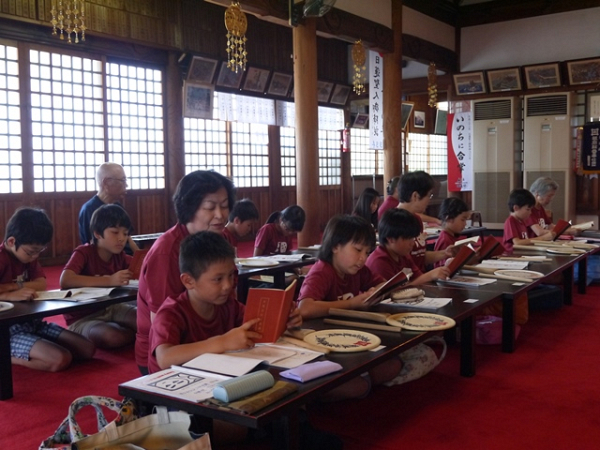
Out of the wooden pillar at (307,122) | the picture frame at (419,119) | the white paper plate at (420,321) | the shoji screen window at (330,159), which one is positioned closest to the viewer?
the white paper plate at (420,321)

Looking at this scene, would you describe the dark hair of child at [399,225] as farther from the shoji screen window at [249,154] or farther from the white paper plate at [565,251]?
the shoji screen window at [249,154]

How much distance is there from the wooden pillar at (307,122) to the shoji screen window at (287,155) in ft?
15.9

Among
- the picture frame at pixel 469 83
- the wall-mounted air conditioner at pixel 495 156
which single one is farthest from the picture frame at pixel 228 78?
the wall-mounted air conditioner at pixel 495 156

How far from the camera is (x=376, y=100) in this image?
8398 millimetres

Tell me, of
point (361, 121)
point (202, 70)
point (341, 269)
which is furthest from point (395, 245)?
point (361, 121)

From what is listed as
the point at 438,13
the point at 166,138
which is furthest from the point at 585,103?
the point at 166,138

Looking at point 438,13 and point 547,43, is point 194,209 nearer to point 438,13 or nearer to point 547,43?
point 438,13

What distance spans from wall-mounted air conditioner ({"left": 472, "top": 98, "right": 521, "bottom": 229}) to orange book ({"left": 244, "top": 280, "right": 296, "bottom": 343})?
9.52 meters

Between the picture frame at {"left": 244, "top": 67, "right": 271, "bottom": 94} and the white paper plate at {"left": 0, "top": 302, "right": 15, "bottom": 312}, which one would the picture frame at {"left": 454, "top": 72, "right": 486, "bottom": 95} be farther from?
the white paper plate at {"left": 0, "top": 302, "right": 15, "bottom": 312}

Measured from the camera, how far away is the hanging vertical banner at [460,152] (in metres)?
11.1

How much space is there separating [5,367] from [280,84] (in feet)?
27.1

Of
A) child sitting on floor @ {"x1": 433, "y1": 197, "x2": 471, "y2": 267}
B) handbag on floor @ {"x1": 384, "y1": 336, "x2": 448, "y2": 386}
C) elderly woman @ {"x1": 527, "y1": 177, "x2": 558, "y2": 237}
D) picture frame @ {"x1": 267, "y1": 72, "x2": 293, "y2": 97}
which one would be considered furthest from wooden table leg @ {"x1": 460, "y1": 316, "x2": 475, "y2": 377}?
picture frame @ {"x1": 267, "y1": 72, "x2": 293, "y2": 97}

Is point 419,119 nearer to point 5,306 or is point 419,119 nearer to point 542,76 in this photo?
point 542,76

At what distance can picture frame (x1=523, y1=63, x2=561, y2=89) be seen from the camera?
33.2 ft
